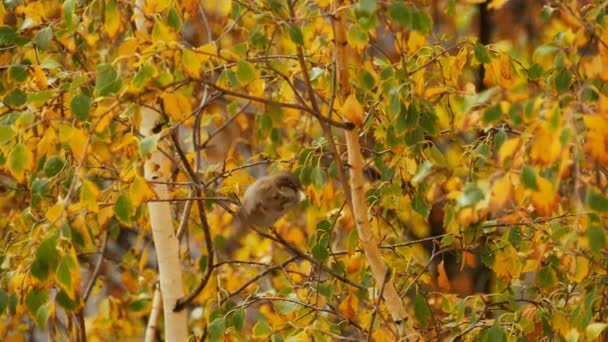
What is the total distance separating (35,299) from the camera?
1.66 meters

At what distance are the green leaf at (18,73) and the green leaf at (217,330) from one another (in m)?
0.55

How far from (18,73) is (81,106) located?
1.37 ft

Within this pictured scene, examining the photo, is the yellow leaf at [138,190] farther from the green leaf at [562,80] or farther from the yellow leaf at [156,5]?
the green leaf at [562,80]

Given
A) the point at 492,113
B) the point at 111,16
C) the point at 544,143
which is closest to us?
the point at 544,143

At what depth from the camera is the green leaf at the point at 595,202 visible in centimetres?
137

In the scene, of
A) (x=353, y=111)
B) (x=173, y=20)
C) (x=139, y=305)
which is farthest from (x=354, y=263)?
(x=139, y=305)

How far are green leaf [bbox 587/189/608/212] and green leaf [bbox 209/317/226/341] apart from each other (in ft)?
2.49

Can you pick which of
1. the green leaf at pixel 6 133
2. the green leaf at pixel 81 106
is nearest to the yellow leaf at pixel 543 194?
Answer: the green leaf at pixel 81 106

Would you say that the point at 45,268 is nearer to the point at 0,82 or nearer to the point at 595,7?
the point at 0,82

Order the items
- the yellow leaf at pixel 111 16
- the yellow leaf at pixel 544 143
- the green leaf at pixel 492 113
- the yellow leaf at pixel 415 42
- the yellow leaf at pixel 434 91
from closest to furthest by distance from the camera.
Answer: the yellow leaf at pixel 544 143 < the green leaf at pixel 492 113 < the yellow leaf at pixel 111 16 < the yellow leaf at pixel 434 91 < the yellow leaf at pixel 415 42

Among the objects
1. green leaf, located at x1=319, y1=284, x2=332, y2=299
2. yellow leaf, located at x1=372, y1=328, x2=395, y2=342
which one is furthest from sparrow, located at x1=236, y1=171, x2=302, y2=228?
yellow leaf, located at x1=372, y1=328, x2=395, y2=342

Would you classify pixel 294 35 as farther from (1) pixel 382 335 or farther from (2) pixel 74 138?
(1) pixel 382 335

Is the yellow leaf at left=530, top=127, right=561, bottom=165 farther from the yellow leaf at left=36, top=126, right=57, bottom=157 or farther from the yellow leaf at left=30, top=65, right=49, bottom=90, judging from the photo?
the yellow leaf at left=30, top=65, right=49, bottom=90

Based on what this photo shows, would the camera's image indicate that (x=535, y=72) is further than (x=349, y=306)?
No
